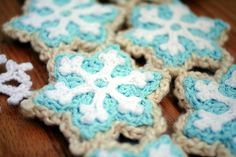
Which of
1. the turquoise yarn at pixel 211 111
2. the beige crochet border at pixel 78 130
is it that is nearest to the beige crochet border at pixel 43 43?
the beige crochet border at pixel 78 130

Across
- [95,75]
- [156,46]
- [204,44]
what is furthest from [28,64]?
[204,44]

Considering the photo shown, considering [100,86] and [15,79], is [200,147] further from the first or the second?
[15,79]

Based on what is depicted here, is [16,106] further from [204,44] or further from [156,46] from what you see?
[204,44]

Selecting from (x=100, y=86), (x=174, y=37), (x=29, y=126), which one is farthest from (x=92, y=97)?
(x=174, y=37)

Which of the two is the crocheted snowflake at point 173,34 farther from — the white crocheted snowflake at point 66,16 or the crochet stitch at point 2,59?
the crochet stitch at point 2,59

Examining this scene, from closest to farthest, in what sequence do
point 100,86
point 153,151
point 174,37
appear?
point 153,151, point 100,86, point 174,37

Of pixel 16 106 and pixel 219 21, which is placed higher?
pixel 219 21
